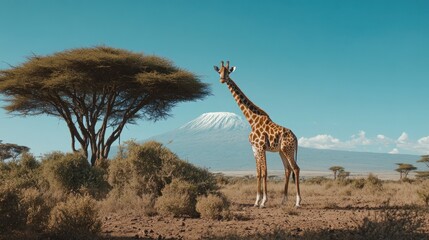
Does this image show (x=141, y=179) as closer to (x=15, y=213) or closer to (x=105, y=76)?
(x=15, y=213)

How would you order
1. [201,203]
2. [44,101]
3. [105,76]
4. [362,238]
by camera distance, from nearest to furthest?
[362,238], [201,203], [105,76], [44,101]

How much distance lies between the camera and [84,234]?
8.03 m

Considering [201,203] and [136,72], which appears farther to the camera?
Result: [136,72]

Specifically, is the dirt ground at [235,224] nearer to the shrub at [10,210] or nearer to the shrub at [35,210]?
the shrub at [35,210]

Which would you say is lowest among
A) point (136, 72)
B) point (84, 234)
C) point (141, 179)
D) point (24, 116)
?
point (84, 234)

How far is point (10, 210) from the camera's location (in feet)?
25.0

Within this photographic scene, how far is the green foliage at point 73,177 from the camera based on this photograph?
1482cm

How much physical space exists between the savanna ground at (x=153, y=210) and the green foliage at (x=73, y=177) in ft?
0.10

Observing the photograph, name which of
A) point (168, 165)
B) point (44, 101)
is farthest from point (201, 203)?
point (44, 101)

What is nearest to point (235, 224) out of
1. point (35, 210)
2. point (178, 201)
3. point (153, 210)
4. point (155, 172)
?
point (178, 201)

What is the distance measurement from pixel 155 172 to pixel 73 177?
143 inches

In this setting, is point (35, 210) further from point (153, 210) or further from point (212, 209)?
point (212, 209)

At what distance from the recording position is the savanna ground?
7727 millimetres

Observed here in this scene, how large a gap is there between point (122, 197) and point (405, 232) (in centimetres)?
790
